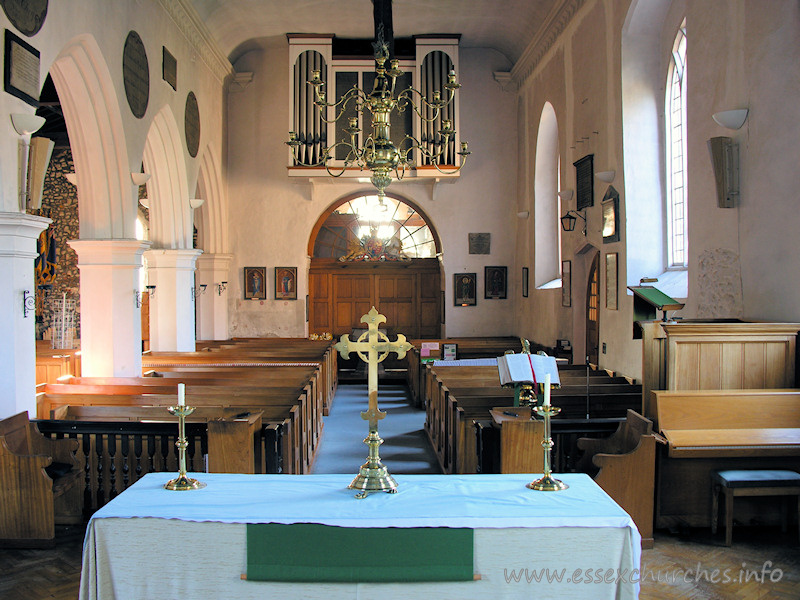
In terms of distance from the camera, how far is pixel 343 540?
232 centimetres

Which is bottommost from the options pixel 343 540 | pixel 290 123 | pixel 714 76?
pixel 343 540

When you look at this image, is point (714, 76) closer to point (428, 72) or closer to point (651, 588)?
point (651, 588)

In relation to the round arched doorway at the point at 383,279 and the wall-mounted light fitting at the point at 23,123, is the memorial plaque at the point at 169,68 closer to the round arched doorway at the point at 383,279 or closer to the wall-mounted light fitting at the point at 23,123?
the wall-mounted light fitting at the point at 23,123

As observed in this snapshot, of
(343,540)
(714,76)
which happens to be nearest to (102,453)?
(343,540)

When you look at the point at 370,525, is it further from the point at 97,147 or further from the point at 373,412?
the point at 97,147

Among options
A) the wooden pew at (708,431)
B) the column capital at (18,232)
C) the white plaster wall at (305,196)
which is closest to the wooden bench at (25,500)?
the column capital at (18,232)

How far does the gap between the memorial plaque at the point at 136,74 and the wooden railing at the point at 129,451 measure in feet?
15.1

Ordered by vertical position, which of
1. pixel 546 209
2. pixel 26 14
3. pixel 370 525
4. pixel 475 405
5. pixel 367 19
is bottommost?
pixel 475 405

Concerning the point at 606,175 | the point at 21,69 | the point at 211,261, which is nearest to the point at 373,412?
the point at 21,69

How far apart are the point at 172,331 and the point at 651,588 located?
27.7 ft

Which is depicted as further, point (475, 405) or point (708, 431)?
point (475, 405)

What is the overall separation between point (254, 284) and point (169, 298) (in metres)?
3.31

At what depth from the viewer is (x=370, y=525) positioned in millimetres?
2316

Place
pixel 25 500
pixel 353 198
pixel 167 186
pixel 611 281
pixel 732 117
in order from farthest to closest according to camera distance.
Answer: pixel 353 198 < pixel 167 186 < pixel 611 281 < pixel 732 117 < pixel 25 500
